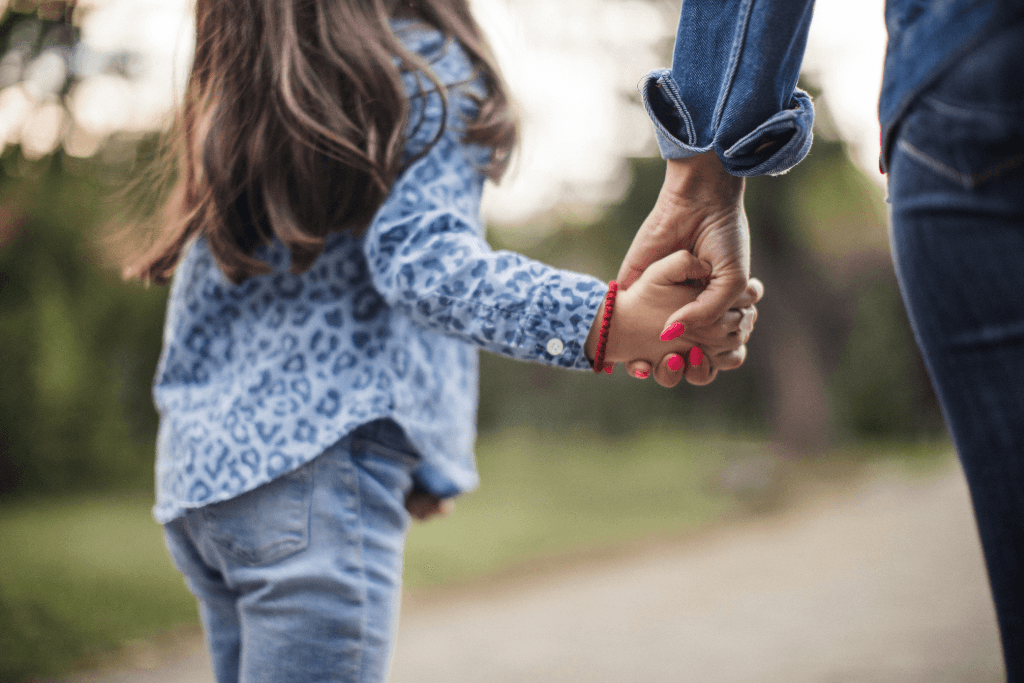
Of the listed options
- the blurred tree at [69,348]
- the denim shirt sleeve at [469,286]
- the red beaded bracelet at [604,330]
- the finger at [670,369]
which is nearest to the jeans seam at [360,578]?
the denim shirt sleeve at [469,286]

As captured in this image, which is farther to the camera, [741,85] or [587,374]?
[587,374]

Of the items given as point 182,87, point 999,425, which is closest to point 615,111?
point 182,87

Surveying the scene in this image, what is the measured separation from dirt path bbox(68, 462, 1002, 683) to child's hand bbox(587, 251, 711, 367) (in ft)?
10.1

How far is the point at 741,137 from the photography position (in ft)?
4.42

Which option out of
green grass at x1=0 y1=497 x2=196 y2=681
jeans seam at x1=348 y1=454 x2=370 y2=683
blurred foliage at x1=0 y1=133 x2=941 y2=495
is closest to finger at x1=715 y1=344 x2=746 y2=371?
jeans seam at x1=348 y1=454 x2=370 y2=683

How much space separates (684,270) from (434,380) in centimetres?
51

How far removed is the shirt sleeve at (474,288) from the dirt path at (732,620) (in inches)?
125

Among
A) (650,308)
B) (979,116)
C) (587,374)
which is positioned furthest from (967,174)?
(587,374)

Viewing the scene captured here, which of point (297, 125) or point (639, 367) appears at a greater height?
point (297, 125)

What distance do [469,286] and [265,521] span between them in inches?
20.9

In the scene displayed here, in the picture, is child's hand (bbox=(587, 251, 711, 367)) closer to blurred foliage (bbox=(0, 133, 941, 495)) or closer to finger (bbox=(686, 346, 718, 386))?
finger (bbox=(686, 346, 718, 386))

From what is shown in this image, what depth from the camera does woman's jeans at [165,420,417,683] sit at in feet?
4.42

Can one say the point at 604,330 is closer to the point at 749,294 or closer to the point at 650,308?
the point at 650,308

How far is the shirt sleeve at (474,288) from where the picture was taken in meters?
1.34
